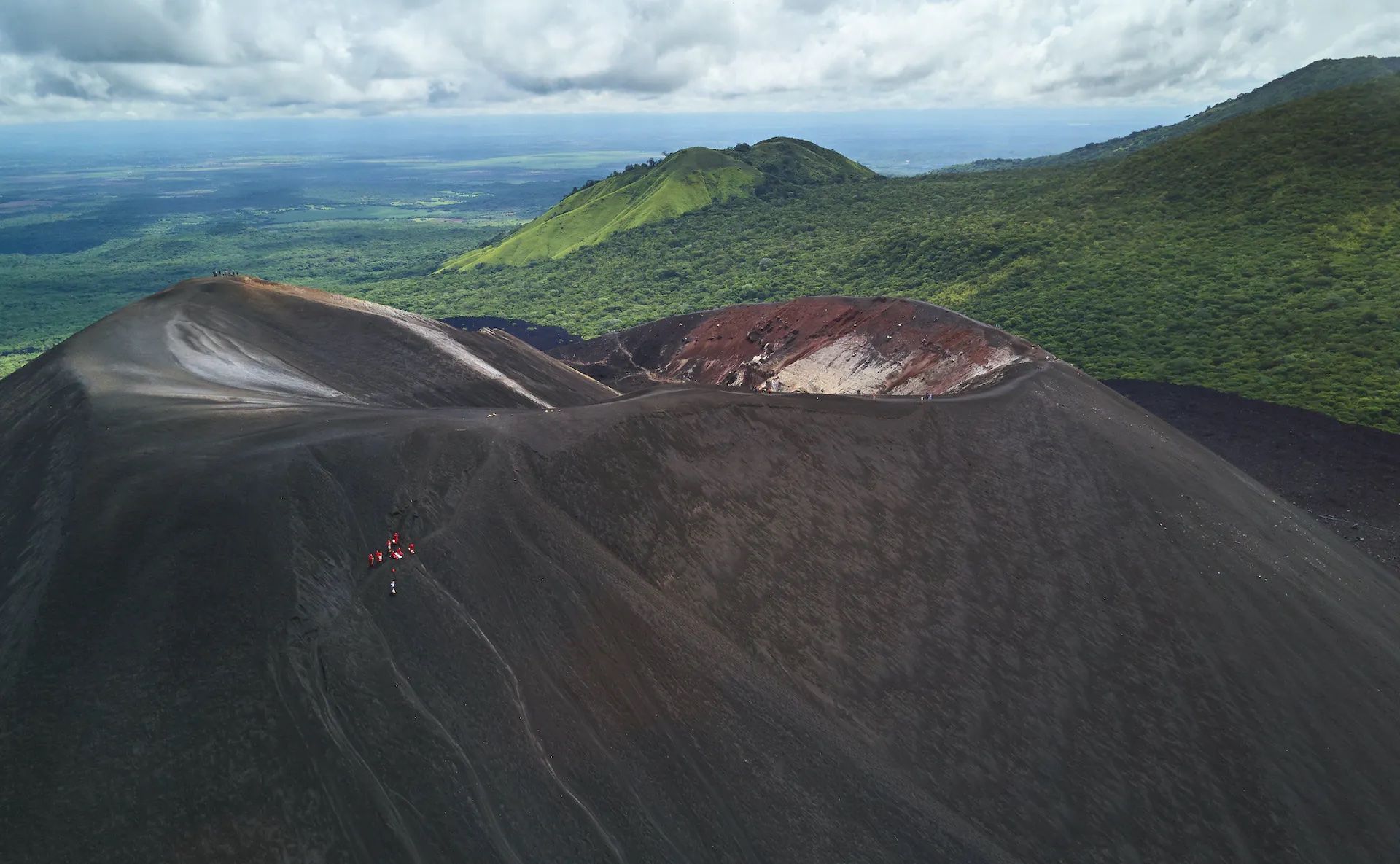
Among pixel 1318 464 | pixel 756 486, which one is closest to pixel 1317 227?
pixel 1318 464

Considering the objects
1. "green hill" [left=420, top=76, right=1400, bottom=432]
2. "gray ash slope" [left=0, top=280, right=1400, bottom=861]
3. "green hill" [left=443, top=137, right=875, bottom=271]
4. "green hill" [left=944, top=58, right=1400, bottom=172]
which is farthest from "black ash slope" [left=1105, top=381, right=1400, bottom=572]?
"green hill" [left=944, top=58, right=1400, bottom=172]

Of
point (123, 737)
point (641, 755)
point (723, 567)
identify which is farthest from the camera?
point (723, 567)

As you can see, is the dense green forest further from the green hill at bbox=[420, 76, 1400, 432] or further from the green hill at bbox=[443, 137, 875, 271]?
the green hill at bbox=[443, 137, 875, 271]

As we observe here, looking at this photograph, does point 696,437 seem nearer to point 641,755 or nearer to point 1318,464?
point 641,755

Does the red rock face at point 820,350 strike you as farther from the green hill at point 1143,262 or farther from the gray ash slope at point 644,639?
the green hill at point 1143,262

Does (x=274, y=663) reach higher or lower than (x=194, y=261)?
higher

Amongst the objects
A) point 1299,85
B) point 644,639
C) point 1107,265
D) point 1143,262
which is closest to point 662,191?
point 1107,265

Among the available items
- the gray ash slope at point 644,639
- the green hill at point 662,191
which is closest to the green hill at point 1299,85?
the green hill at point 662,191
